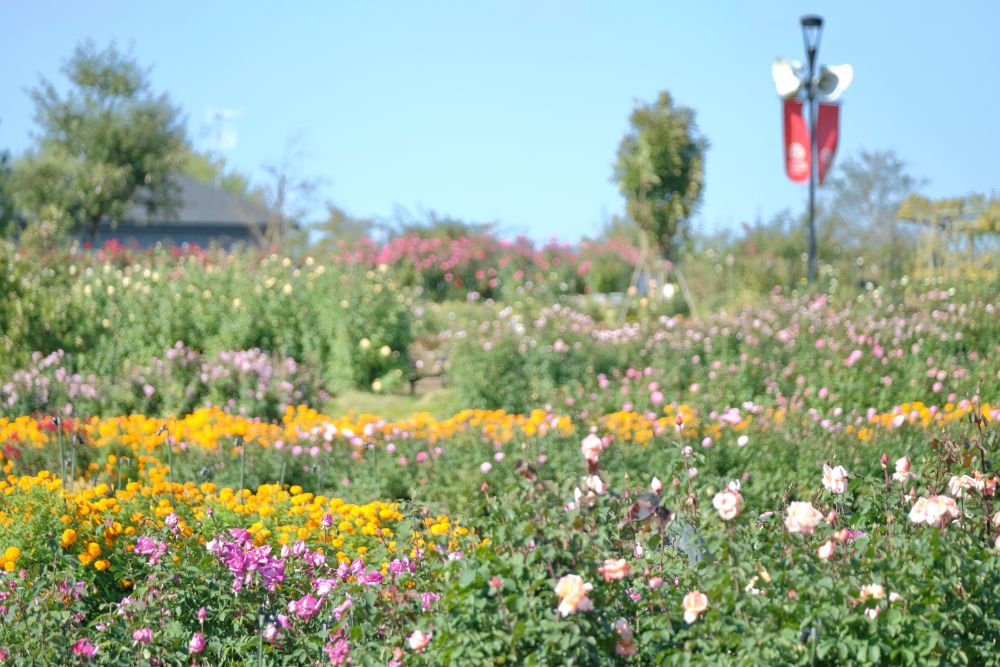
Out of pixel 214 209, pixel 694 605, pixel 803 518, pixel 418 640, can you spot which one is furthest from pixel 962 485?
pixel 214 209

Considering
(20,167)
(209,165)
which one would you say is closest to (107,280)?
(20,167)

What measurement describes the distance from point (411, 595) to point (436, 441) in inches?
144

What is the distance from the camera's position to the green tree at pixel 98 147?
31.0 meters

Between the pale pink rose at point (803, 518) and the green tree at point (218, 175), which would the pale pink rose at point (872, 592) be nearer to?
the pale pink rose at point (803, 518)

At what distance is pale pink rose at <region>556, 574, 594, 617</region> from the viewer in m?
2.61

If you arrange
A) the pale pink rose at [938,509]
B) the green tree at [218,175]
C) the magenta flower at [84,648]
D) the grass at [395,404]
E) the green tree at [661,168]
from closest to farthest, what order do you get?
the pale pink rose at [938,509]
the magenta flower at [84,648]
the grass at [395,404]
the green tree at [661,168]
the green tree at [218,175]

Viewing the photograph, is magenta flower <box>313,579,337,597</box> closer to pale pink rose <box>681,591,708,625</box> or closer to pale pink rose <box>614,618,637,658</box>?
pale pink rose <box>614,618,637,658</box>

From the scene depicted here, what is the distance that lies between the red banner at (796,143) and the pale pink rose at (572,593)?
11.7 meters

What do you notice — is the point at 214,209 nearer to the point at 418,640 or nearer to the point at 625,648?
the point at 418,640

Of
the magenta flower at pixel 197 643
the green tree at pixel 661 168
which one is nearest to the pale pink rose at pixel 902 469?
the magenta flower at pixel 197 643

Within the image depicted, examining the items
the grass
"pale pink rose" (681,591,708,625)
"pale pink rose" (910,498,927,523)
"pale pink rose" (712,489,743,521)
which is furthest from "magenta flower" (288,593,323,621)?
the grass

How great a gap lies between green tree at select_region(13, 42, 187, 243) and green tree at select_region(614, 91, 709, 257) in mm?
19628

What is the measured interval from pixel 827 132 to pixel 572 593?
12150mm

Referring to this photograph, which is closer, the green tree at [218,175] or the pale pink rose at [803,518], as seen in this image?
the pale pink rose at [803,518]
